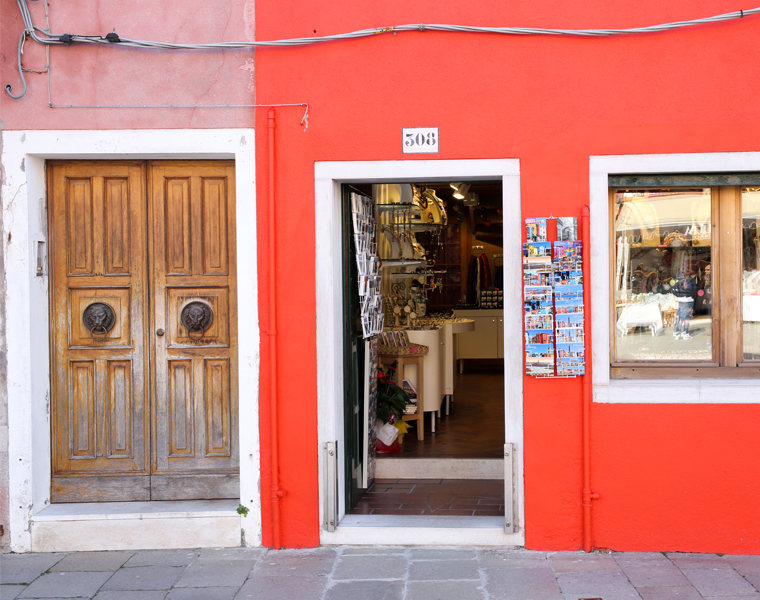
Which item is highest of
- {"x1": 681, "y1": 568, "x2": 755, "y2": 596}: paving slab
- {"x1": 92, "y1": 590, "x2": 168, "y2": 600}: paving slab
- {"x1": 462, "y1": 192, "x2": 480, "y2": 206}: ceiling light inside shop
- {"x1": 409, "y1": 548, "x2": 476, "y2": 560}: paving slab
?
{"x1": 462, "y1": 192, "x2": 480, "y2": 206}: ceiling light inside shop

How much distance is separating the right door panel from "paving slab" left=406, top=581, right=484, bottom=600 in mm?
1599

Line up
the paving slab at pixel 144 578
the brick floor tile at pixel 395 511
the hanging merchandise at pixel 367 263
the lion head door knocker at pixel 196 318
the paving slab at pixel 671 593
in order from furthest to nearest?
the hanging merchandise at pixel 367 263
the brick floor tile at pixel 395 511
the lion head door knocker at pixel 196 318
the paving slab at pixel 144 578
the paving slab at pixel 671 593

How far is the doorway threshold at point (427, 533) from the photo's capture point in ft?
15.6

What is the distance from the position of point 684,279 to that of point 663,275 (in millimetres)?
139

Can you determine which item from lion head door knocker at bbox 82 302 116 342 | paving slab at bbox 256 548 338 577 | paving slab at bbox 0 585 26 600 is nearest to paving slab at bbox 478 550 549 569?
paving slab at bbox 256 548 338 577

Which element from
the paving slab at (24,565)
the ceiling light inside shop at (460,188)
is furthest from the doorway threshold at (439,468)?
the ceiling light inside shop at (460,188)

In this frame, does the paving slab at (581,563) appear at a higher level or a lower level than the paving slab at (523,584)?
higher

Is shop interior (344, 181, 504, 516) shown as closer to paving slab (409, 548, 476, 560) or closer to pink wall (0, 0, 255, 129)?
paving slab (409, 548, 476, 560)

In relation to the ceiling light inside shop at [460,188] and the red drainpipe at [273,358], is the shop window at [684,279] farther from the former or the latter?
the ceiling light inside shop at [460,188]

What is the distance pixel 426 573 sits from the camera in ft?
14.3

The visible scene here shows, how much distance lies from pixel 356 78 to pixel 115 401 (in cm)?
279

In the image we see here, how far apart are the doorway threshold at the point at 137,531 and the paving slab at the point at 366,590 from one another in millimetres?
985

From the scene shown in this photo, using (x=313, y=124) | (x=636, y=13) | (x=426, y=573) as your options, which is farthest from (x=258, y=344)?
(x=636, y=13)

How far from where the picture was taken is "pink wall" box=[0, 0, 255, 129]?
15.9ft
